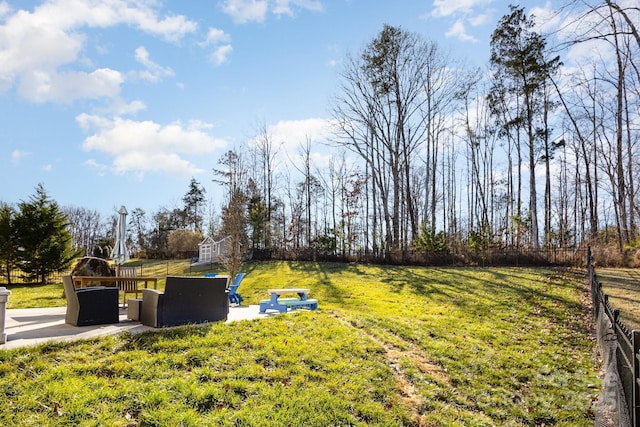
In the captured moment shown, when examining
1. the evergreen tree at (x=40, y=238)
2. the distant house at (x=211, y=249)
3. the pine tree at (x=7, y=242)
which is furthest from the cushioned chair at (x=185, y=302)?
the distant house at (x=211, y=249)

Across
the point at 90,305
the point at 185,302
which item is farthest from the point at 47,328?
the point at 185,302

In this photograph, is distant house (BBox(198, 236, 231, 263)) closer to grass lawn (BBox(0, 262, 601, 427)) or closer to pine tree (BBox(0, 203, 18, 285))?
pine tree (BBox(0, 203, 18, 285))

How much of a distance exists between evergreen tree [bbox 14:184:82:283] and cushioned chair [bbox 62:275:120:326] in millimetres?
13050

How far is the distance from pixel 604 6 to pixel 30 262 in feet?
66.1

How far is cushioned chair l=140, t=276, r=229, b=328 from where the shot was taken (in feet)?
18.9

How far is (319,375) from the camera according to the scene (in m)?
4.91

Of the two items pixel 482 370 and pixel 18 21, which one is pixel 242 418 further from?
pixel 18 21

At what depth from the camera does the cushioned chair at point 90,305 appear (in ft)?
18.5

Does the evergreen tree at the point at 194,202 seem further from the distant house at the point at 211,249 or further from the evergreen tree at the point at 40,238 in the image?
the evergreen tree at the point at 40,238

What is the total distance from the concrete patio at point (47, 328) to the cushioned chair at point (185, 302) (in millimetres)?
224

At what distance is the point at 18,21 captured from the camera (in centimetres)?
720

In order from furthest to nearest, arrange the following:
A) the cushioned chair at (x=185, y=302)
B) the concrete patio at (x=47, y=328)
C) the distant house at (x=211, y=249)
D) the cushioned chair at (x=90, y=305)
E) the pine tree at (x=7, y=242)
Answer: the distant house at (x=211, y=249) → the pine tree at (x=7, y=242) → the cushioned chair at (x=185, y=302) → the cushioned chair at (x=90, y=305) → the concrete patio at (x=47, y=328)

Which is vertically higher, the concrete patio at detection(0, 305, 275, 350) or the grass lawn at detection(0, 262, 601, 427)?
the concrete patio at detection(0, 305, 275, 350)

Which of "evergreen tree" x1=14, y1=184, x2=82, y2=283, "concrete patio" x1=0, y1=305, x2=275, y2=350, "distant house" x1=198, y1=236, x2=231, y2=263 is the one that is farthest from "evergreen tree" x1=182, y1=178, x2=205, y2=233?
"concrete patio" x1=0, y1=305, x2=275, y2=350
